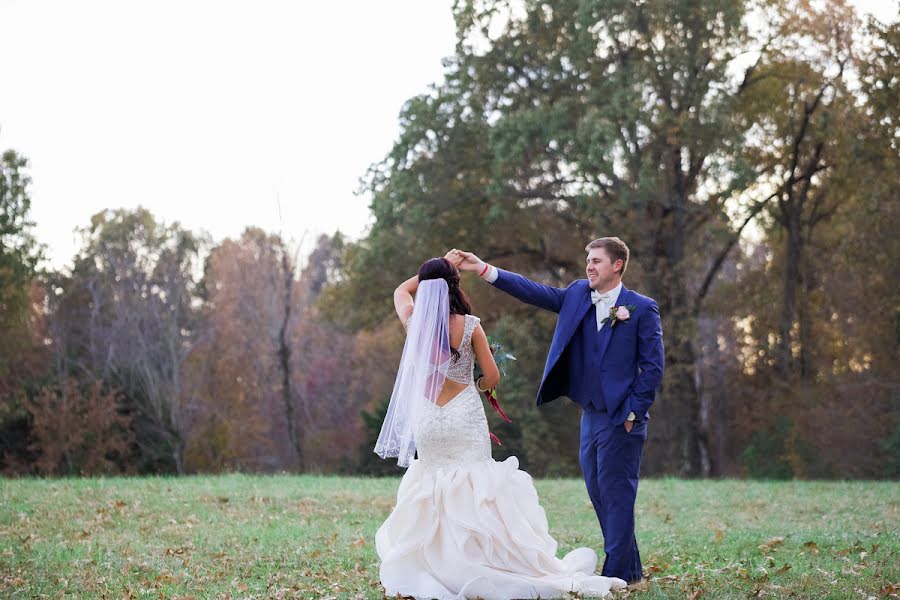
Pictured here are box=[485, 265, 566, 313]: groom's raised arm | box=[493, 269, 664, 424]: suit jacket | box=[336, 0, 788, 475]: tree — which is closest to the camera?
box=[493, 269, 664, 424]: suit jacket

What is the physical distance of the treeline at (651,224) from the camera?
973 inches

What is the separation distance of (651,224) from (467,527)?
68.3 ft

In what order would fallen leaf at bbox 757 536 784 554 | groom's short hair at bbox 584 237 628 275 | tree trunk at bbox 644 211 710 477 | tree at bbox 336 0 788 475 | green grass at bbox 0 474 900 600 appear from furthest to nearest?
tree trunk at bbox 644 211 710 477 → tree at bbox 336 0 788 475 → fallen leaf at bbox 757 536 784 554 → green grass at bbox 0 474 900 600 → groom's short hair at bbox 584 237 628 275

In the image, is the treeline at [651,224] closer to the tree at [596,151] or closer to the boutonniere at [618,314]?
the tree at [596,151]

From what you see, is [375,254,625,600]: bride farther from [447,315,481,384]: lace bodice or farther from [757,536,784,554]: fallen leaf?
[757,536,784,554]: fallen leaf

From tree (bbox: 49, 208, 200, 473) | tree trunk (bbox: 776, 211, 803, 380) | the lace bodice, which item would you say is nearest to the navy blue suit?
the lace bodice

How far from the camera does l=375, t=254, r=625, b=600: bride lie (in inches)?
267

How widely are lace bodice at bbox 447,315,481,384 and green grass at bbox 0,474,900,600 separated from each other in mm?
1598

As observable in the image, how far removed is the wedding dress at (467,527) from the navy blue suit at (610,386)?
37cm

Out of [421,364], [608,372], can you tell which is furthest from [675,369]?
[421,364]

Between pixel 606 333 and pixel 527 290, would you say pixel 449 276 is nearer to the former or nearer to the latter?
pixel 527 290

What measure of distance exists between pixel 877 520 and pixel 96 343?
33.0m

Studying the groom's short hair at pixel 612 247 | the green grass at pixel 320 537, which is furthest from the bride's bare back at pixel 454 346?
the green grass at pixel 320 537

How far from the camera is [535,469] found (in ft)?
102
